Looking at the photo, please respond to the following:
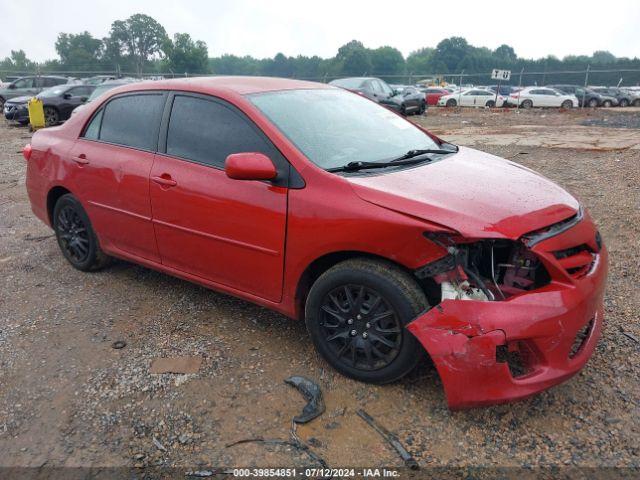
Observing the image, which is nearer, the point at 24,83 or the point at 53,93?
the point at 53,93

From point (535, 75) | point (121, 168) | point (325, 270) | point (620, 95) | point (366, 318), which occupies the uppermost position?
point (535, 75)

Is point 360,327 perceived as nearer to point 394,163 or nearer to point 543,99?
point 394,163

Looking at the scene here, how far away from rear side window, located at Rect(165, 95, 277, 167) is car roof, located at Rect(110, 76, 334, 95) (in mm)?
92

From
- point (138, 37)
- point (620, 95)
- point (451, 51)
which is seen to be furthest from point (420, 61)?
point (620, 95)

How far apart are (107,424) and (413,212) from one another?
1.86 metres

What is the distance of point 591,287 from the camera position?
2617 millimetres

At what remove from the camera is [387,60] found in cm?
10250

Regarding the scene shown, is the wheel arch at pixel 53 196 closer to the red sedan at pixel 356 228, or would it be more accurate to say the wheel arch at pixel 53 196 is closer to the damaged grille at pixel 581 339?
the red sedan at pixel 356 228

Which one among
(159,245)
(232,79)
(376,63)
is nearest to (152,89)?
(232,79)

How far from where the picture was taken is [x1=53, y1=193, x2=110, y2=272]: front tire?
14.2 feet

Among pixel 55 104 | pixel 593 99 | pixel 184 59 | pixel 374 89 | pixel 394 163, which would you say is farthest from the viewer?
pixel 184 59

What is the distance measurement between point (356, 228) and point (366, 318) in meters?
0.49

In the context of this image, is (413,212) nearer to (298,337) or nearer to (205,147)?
(298,337)

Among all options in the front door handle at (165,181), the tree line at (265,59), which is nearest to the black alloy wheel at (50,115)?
the front door handle at (165,181)
